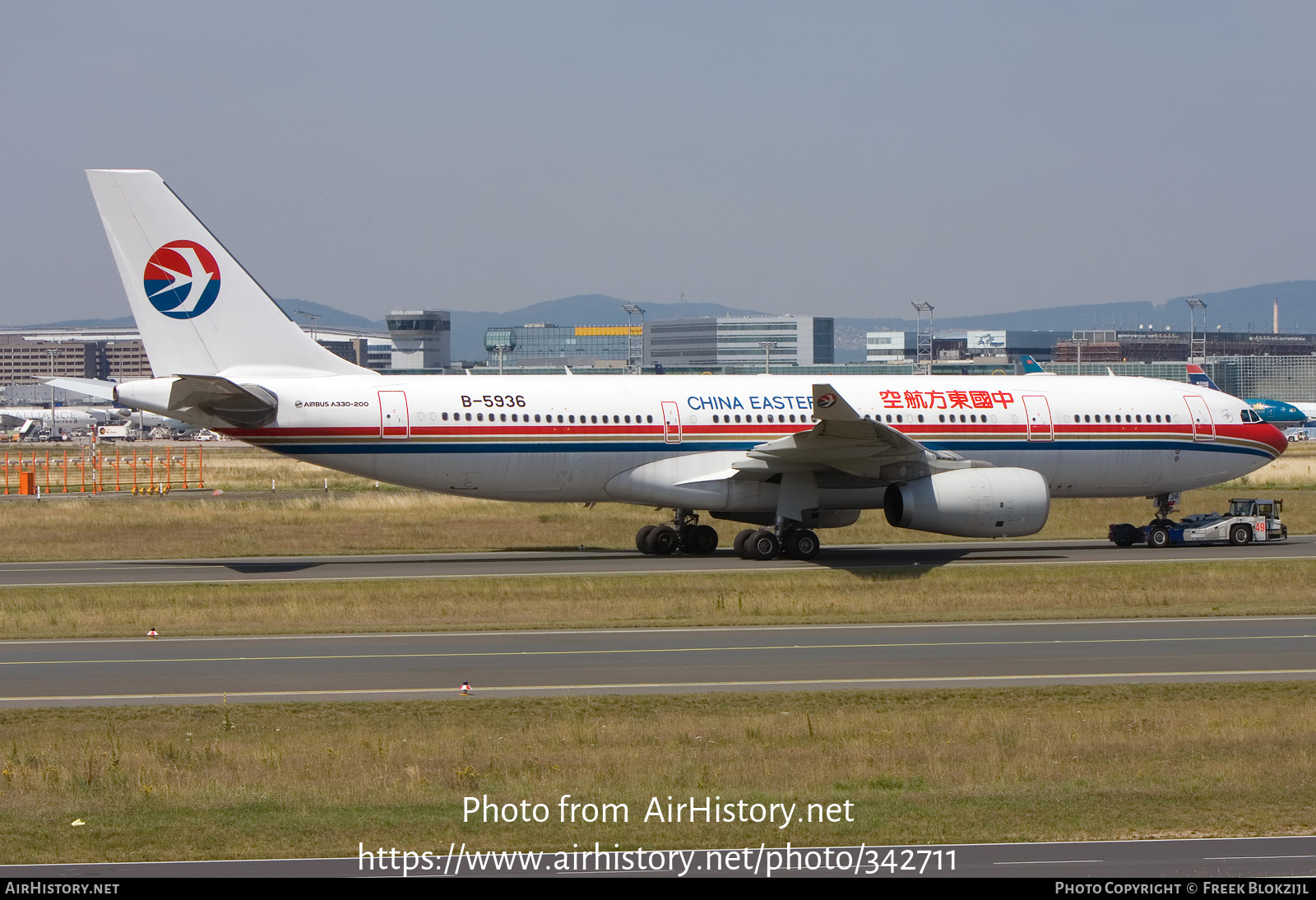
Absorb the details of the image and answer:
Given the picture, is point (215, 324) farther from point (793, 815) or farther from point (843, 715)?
point (793, 815)

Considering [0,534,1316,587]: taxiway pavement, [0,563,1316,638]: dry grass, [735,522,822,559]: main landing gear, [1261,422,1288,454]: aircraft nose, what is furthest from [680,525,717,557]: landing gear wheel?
[1261,422,1288,454]: aircraft nose

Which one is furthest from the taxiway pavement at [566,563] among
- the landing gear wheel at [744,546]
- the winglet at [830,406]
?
the winglet at [830,406]

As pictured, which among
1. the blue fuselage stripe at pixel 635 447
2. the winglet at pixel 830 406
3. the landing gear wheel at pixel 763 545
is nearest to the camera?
the winglet at pixel 830 406

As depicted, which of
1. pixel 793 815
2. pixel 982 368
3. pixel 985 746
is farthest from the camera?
pixel 982 368

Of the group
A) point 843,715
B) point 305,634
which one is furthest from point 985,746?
point 305,634

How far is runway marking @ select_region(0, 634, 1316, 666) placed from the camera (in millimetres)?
19328

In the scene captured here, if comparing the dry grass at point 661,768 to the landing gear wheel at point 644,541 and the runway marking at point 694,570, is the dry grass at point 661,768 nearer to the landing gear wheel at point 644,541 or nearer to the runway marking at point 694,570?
the runway marking at point 694,570

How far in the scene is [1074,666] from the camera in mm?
18391

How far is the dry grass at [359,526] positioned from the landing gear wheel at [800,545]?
217 inches

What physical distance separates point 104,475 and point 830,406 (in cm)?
5213

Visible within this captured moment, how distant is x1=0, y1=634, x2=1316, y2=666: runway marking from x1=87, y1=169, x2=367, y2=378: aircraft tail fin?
11632mm

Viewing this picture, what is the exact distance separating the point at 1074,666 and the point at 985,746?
17.1 ft

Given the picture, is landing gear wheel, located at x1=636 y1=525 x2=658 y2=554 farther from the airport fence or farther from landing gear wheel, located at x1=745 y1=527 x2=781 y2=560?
the airport fence

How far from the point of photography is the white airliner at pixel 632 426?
2908 centimetres
